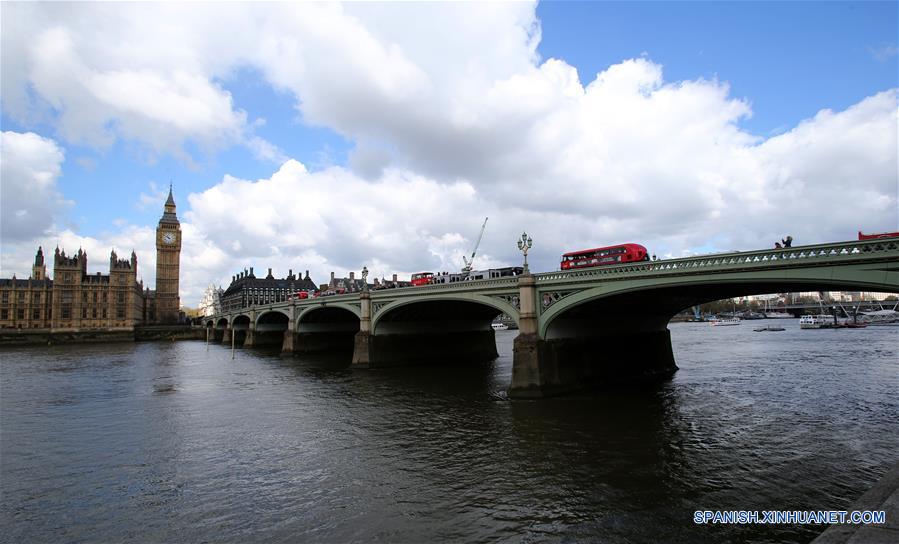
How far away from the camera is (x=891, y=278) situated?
15.8 m

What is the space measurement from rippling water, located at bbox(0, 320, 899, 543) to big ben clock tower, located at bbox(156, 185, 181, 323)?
13784 cm

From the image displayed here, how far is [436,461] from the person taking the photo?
1568 centimetres

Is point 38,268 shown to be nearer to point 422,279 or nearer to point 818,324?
point 422,279

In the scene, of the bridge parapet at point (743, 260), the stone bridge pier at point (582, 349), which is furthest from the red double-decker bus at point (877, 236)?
the stone bridge pier at point (582, 349)

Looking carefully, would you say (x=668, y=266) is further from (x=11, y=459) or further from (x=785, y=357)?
(x=785, y=357)

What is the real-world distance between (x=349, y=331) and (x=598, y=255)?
39211 millimetres

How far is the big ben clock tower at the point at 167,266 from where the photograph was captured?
501 feet

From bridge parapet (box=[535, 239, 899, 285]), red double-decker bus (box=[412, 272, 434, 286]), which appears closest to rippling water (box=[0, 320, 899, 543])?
bridge parapet (box=[535, 239, 899, 285])

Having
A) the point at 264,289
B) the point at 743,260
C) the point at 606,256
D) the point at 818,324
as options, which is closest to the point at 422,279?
the point at 606,256

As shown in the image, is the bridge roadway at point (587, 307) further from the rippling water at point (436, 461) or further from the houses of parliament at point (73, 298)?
the houses of parliament at point (73, 298)

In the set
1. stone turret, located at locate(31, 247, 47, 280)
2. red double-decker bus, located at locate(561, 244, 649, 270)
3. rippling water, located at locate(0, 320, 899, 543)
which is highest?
stone turret, located at locate(31, 247, 47, 280)

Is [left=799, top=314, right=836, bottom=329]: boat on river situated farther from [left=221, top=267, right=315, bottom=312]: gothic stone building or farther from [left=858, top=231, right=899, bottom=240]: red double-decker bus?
[left=221, top=267, right=315, bottom=312]: gothic stone building

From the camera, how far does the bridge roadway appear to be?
17.7m

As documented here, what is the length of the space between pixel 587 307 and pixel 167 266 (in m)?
163
